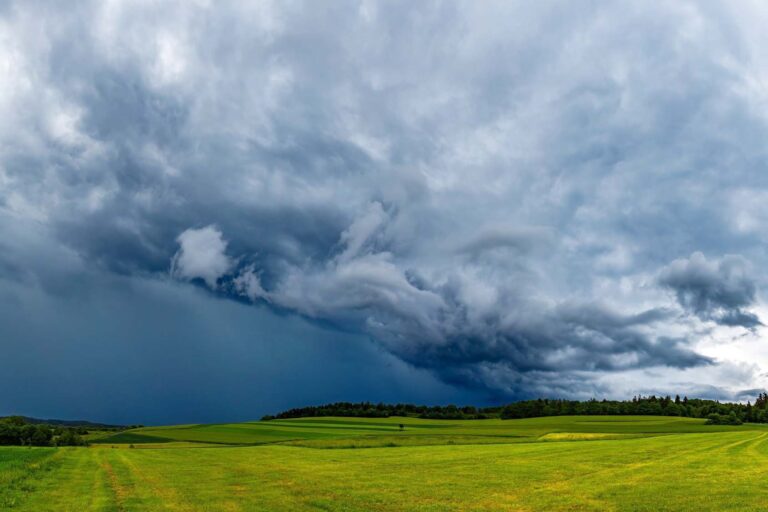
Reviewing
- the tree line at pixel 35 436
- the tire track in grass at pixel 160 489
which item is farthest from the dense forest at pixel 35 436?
the tire track in grass at pixel 160 489

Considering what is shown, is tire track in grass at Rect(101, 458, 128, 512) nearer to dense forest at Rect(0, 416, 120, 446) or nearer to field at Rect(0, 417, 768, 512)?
field at Rect(0, 417, 768, 512)

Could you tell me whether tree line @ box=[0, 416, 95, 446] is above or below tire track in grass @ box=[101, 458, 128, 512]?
below

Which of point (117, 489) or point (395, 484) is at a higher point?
point (117, 489)

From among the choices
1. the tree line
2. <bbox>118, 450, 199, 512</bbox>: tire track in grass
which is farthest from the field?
the tree line

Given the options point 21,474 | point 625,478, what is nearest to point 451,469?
point 625,478

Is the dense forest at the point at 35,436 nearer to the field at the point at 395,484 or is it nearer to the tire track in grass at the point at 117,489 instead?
the field at the point at 395,484

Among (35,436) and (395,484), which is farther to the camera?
(35,436)

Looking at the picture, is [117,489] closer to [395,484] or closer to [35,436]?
[395,484]

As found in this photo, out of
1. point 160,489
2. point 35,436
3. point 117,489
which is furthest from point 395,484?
point 35,436

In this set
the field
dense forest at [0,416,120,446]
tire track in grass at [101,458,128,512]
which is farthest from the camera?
dense forest at [0,416,120,446]

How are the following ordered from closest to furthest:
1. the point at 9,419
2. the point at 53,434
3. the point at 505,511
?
the point at 505,511
the point at 53,434
the point at 9,419

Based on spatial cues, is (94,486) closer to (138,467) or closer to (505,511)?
(138,467)

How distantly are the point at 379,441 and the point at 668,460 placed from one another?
5091cm

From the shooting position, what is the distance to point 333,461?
56.6 meters
